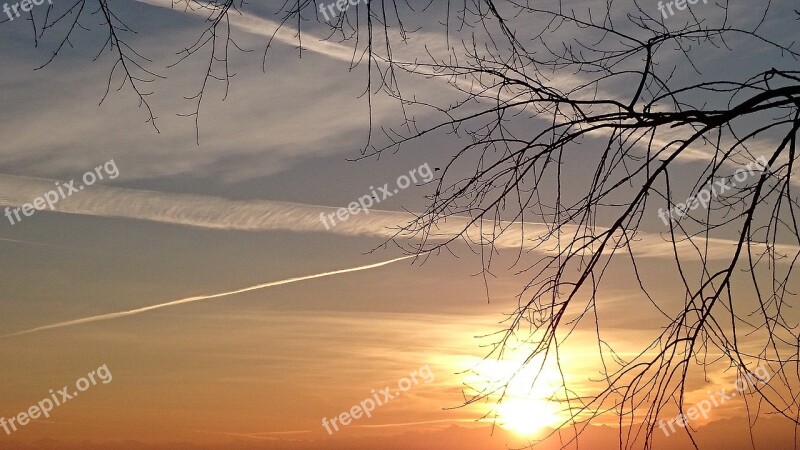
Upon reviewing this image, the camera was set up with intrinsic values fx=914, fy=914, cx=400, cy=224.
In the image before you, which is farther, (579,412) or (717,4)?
(717,4)

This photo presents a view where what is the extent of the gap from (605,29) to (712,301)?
1.84 meters

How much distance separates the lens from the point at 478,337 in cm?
549

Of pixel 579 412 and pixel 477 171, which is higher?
pixel 477 171

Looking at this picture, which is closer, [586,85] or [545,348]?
[545,348]

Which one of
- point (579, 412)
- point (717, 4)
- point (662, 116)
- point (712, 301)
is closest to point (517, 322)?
point (579, 412)

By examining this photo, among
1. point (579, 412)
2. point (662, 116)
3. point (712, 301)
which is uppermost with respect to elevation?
point (662, 116)

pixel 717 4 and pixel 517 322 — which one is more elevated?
pixel 717 4

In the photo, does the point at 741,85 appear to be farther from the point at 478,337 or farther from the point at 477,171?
the point at 478,337

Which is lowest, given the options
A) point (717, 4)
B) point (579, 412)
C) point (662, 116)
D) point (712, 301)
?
point (579, 412)

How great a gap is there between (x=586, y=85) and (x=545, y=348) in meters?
1.67

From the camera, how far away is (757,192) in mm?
5398

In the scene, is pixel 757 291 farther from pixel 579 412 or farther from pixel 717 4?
pixel 717 4

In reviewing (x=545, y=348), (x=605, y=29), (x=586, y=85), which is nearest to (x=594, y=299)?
(x=545, y=348)

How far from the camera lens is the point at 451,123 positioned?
563 cm
